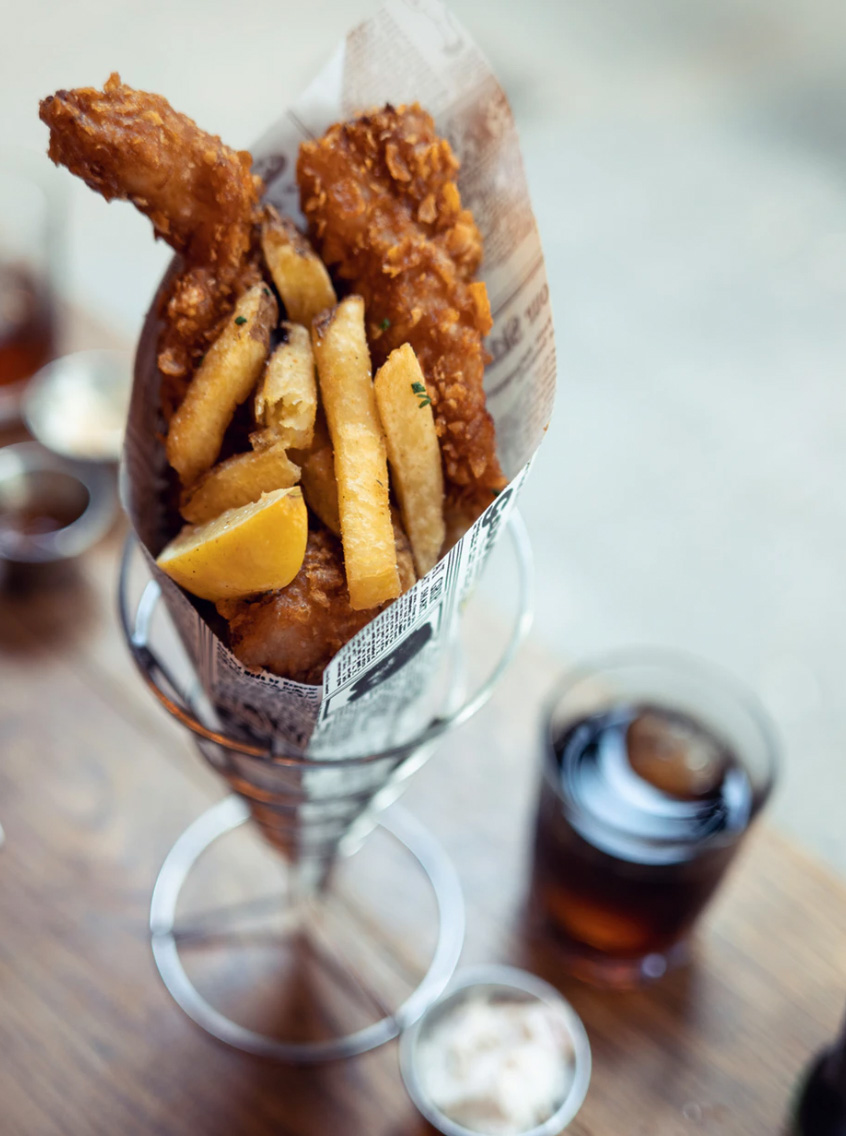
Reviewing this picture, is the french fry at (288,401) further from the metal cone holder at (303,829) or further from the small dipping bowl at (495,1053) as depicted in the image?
the small dipping bowl at (495,1053)

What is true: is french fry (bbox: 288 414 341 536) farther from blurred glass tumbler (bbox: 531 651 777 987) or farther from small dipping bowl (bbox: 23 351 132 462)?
small dipping bowl (bbox: 23 351 132 462)

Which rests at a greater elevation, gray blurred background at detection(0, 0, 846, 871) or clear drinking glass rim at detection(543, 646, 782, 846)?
clear drinking glass rim at detection(543, 646, 782, 846)

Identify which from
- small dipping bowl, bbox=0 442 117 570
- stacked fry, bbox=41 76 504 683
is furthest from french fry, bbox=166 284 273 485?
small dipping bowl, bbox=0 442 117 570

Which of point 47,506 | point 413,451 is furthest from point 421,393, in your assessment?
point 47,506

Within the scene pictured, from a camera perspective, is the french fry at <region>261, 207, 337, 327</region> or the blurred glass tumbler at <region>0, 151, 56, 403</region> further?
the blurred glass tumbler at <region>0, 151, 56, 403</region>

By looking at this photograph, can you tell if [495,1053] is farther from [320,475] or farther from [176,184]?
[176,184]

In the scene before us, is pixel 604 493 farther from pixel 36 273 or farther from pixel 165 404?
pixel 165 404

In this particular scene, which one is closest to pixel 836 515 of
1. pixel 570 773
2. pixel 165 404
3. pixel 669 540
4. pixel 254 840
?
pixel 669 540

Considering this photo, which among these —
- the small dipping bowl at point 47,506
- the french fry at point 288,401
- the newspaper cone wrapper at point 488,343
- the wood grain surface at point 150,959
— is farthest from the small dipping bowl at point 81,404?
the french fry at point 288,401
